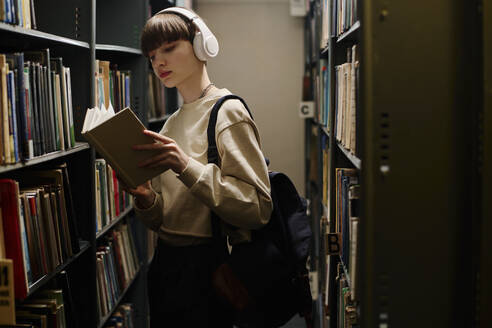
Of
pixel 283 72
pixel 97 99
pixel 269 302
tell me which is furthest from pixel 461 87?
pixel 283 72

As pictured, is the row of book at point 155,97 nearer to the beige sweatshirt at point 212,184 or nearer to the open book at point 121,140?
the beige sweatshirt at point 212,184

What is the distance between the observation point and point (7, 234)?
52.0 inches

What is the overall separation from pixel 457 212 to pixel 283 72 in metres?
3.24

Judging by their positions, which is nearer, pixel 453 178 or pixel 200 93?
pixel 453 178

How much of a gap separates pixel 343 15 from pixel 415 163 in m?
0.88

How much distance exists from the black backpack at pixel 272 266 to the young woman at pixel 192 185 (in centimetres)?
4

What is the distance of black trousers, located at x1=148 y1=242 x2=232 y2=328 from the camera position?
1542 mm

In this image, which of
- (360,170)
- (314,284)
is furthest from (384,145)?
(314,284)

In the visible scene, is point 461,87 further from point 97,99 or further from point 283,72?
point 283,72

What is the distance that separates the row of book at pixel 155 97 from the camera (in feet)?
9.60

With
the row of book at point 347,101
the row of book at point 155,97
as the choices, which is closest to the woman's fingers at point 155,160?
the row of book at point 347,101

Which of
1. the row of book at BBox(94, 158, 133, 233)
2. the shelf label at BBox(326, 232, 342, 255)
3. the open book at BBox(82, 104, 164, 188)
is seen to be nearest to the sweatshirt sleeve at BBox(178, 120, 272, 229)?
the open book at BBox(82, 104, 164, 188)

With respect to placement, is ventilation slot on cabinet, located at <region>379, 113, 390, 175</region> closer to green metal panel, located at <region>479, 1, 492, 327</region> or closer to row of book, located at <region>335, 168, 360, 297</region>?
green metal panel, located at <region>479, 1, 492, 327</region>

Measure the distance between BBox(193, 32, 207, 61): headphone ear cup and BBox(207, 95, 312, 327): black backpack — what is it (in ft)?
0.68
